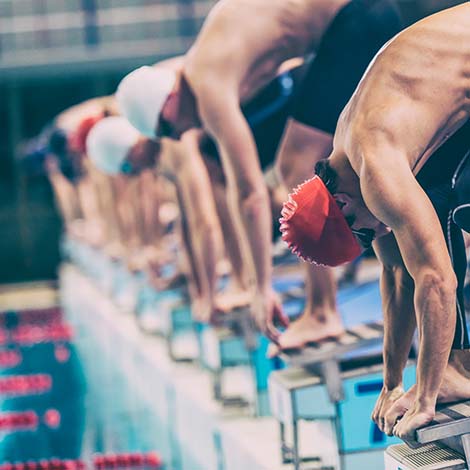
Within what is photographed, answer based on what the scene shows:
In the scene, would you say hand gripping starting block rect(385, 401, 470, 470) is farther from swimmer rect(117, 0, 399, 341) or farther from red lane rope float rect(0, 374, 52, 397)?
red lane rope float rect(0, 374, 52, 397)

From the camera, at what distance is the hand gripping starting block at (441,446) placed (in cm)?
213

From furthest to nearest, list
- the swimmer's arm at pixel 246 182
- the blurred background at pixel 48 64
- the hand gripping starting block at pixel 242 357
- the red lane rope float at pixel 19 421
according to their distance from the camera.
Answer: the blurred background at pixel 48 64, the red lane rope float at pixel 19 421, the hand gripping starting block at pixel 242 357, the swimmer's arm at pixel 246 182

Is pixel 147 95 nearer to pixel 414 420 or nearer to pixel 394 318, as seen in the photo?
pixel 394 318

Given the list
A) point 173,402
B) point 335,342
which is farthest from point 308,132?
point 173,402

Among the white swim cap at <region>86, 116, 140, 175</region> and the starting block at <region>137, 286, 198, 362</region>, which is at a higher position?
the white swim cap at <region>86, 116, 140, 175</region>

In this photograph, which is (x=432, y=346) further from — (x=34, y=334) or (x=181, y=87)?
(x=34, y=334)

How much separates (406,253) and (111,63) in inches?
445

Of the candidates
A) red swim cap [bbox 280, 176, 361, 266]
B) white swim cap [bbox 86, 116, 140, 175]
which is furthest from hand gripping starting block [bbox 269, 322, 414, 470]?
white swim cap [bbox 86, 116, 140, 175]

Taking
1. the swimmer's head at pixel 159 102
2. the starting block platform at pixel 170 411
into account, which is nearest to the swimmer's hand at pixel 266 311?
the starting block platform at pixel 170 411

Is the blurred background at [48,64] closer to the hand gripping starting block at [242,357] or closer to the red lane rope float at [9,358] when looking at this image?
the red lane rope float at [9,358]

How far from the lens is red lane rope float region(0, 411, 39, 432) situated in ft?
15.9

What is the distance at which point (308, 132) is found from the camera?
3.41 metres

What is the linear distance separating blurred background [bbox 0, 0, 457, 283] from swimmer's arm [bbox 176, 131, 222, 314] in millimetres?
8279

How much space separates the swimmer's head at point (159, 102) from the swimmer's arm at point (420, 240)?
162 cm
